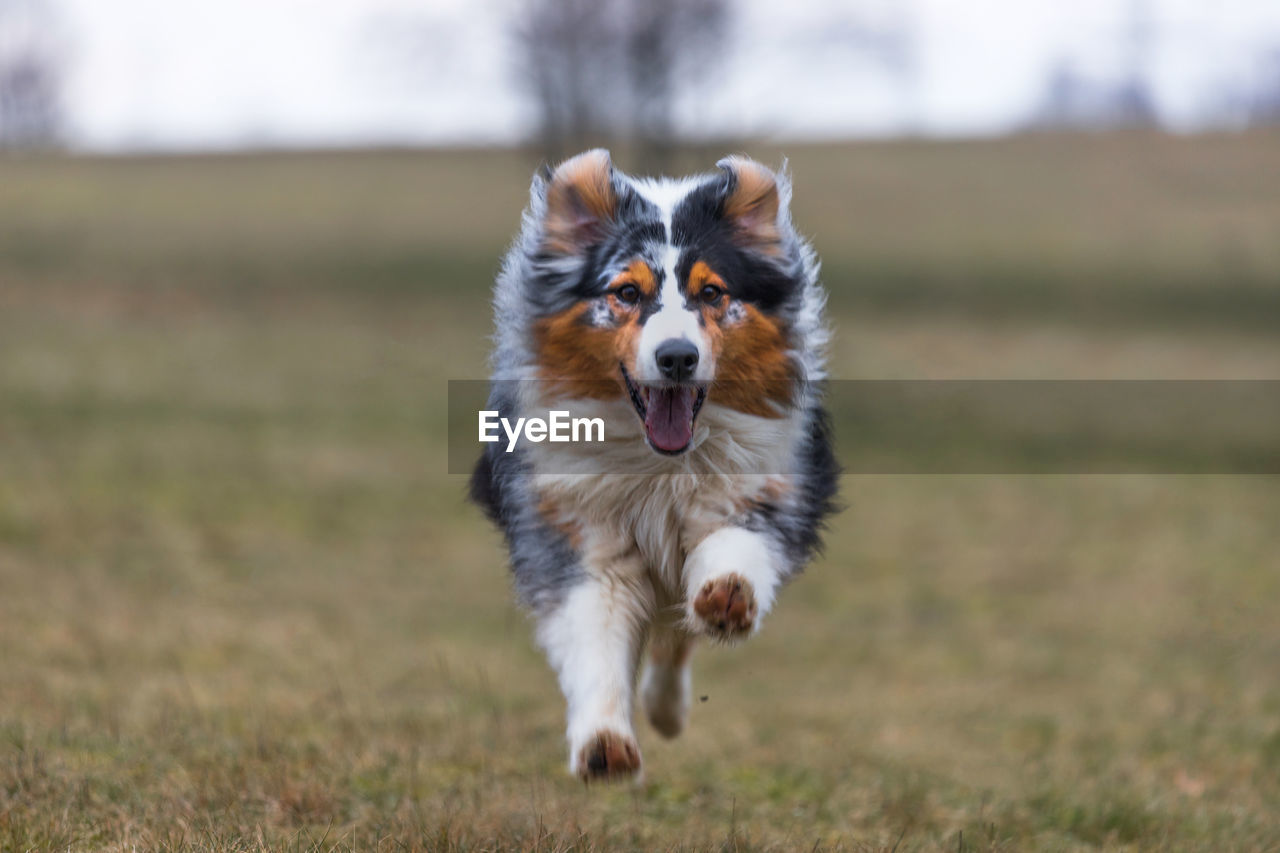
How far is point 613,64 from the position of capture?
19.0m

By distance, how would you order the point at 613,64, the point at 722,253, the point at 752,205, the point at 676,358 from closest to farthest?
the point at 676,358 < the point at 722,253 < the point at 752,205 < the point at 613,64

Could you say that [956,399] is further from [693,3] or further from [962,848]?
[962,848]

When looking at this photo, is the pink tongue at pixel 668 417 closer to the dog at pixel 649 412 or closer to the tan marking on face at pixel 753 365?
the dog at pixel 649 412

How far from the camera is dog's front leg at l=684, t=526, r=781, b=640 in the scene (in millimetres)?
3980

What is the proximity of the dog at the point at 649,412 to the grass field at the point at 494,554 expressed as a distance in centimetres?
95

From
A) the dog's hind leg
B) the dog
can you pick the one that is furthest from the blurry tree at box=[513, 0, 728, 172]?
the dog

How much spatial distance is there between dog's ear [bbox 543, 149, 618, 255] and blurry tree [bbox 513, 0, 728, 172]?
13154 mm

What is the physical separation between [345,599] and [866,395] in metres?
10.8

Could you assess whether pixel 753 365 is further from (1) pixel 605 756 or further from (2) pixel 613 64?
(2) pixel 613 64

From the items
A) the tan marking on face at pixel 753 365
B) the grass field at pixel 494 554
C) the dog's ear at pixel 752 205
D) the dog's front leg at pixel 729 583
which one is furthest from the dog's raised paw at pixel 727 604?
the grass field at pixel 494 554

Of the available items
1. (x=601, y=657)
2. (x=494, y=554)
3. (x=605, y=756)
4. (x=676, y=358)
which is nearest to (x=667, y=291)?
(x=676, y=358)

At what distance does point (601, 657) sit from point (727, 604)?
0.49 metres

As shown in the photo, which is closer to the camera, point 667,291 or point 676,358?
point 676,358

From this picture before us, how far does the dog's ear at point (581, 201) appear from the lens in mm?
3998
